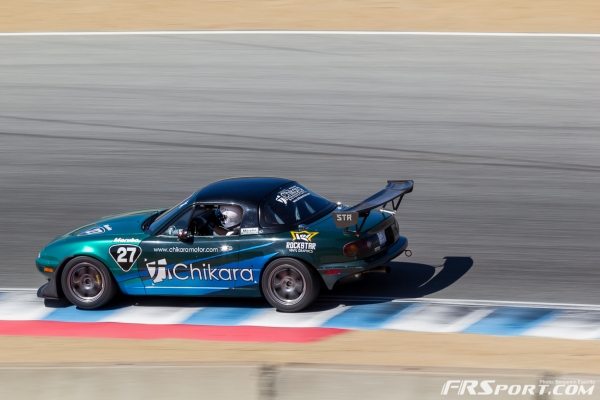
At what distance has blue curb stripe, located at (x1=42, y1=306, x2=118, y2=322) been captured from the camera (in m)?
10.1

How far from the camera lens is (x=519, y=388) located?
21.0 feet

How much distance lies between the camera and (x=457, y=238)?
1193 cm

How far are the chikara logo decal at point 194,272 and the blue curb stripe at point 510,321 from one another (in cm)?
225

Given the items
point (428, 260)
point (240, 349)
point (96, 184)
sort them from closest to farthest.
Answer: point (240, 349) → point (428, 260) → point (96, 184)

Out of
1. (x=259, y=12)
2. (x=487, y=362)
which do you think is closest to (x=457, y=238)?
(x=487, y=362)

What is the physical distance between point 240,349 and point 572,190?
6.22 meters

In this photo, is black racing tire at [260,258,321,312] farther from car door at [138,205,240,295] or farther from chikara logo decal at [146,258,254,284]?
car door at [138,205,240,295]

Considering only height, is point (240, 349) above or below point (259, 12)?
below

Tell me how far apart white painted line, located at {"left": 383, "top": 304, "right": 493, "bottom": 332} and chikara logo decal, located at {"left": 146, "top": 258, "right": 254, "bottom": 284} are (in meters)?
1.51

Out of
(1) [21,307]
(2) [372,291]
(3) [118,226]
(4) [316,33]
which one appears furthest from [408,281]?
(4) [316,33]

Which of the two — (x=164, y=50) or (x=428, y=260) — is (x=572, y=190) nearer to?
(x=428, y=260)

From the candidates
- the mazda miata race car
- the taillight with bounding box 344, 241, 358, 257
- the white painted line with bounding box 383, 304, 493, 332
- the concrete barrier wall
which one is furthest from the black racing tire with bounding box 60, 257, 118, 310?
the concrete barrier wall

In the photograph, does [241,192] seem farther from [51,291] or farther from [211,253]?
[51,291]

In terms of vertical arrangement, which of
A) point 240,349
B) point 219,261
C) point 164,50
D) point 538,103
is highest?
point 164,50
